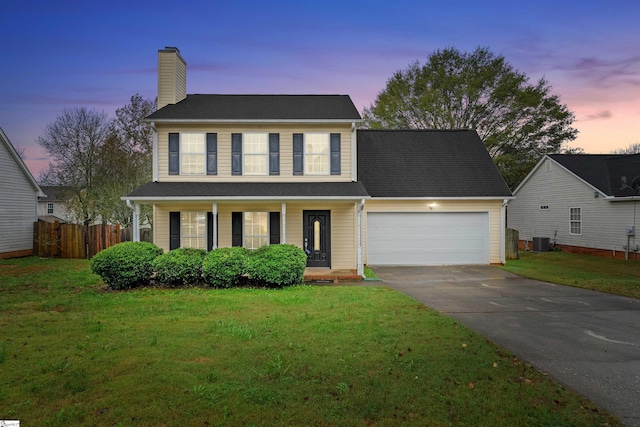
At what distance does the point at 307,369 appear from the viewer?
490 centimetres

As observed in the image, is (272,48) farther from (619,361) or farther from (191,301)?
(619,361)

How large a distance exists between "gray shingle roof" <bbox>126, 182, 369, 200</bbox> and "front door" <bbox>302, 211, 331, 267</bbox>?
4.14 ft

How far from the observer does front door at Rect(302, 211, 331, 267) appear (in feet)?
48.9

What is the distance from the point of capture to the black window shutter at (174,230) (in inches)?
576

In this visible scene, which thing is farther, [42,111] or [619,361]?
[42,111]

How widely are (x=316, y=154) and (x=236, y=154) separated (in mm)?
3188

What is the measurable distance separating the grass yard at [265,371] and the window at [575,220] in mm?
18071

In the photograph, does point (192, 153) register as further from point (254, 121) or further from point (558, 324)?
point (558, 324)

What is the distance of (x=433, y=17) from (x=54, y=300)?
63.3ft

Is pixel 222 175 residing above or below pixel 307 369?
above

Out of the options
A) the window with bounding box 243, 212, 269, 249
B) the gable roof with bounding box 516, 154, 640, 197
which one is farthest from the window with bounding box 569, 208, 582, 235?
the window with bounding box 243, 212, 269, 249

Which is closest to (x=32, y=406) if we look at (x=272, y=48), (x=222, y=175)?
(x=222, y=175)

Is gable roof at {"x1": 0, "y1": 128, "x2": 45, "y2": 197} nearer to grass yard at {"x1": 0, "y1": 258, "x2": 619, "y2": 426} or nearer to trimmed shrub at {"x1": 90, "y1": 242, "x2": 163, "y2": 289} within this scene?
trimmed shrub at {"x1": 90, "y1": 242, "x2": 163, "y2": 289}

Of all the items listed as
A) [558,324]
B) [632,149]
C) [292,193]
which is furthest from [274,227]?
[632,149]
